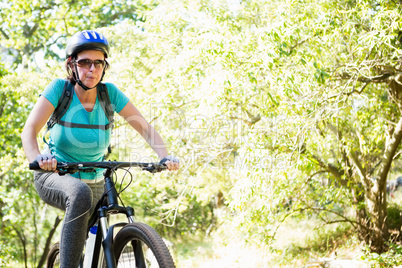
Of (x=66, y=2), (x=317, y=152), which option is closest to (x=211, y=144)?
(x=317, y=152)

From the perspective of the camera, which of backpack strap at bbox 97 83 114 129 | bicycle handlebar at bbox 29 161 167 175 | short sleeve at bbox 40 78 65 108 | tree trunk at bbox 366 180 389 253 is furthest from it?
tree trunk at bbox 366 180 389 253

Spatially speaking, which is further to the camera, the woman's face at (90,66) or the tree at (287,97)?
the tree at (287,97)

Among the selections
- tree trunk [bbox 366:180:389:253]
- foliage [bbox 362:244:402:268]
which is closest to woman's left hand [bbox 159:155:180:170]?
foliage [bbox 362:244:402:268]

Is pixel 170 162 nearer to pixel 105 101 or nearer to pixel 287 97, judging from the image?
pixel 105 101

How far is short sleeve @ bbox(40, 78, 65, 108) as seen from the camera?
7.73 ft

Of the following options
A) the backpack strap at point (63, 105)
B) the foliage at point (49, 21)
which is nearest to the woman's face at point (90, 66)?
the backpack strap at point (63, 105)

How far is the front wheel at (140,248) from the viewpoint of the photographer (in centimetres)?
199

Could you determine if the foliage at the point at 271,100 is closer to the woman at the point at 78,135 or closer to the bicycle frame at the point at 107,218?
the woman at the point at 78,135

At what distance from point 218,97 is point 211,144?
1.37 metres

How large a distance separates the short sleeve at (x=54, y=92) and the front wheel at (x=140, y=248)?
80 centimetres

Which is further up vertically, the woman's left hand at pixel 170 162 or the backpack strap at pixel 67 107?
the backpack strap at pixel 67 107

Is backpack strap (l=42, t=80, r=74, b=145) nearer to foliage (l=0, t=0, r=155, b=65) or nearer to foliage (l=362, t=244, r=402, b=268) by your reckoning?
foliage (l=362, t=244, r=402, b=268)

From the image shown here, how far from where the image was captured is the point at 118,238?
7.29ft

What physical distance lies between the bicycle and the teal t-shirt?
5.2 inches
